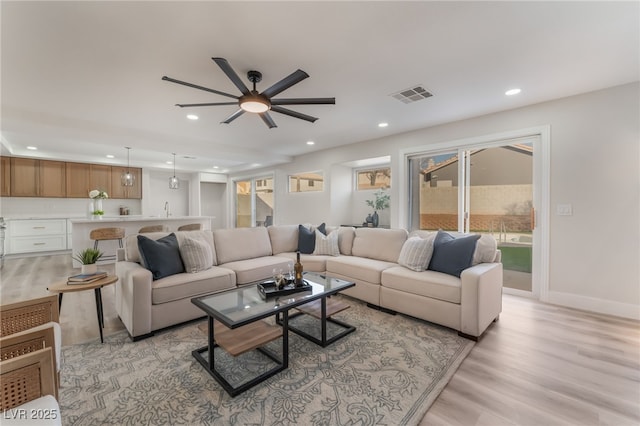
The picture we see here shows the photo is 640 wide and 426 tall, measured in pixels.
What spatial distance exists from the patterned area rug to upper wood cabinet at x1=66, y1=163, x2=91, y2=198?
6461 mm

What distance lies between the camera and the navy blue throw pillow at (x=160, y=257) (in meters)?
2.75

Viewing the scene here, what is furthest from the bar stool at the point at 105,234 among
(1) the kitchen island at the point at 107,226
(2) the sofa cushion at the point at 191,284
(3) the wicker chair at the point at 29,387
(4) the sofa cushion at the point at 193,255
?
(3) the wicker chair at the point at 29,387

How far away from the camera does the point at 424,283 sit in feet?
9.20

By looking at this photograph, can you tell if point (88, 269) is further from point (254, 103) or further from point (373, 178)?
point (373, 178)

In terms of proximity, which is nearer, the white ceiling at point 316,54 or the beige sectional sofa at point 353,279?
the white ceiling at point 316,54

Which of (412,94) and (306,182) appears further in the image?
(306,182)

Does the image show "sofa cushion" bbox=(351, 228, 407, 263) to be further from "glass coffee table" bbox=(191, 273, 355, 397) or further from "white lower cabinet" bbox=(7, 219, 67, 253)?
"white lower cabinet" bbox=(7, 219, 67, 253)

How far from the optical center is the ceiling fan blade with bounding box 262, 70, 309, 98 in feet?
6.69

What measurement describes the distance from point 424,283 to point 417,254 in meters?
0.40

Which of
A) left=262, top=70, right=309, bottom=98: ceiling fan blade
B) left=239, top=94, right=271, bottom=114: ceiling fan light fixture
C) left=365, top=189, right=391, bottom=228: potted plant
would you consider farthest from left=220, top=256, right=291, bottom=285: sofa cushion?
left=365, top=189, right=391, bottom=228: potted plant

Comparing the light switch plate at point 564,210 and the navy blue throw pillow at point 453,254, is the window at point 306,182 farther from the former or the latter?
the light switch plate at point 564,210

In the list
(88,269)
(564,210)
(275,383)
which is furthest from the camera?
(564,210)

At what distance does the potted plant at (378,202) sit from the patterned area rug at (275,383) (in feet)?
10.7

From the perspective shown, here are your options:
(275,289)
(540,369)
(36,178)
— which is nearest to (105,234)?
(36,178)
